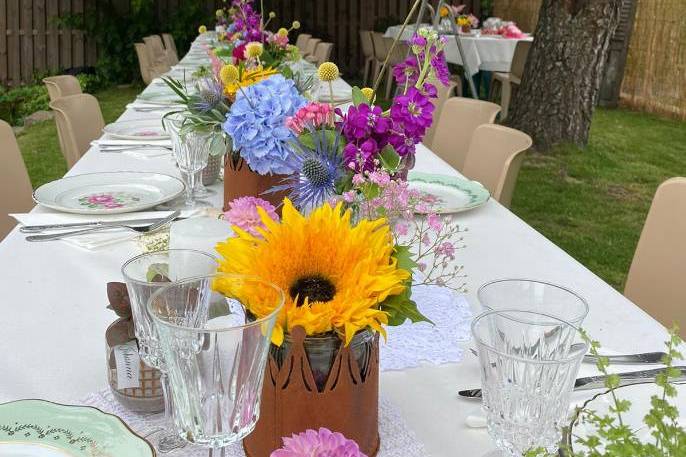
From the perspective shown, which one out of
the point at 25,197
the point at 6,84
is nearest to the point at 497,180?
the point at 25,197

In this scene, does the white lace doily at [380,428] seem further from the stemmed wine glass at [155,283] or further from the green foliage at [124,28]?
the green foliage at [124,28]

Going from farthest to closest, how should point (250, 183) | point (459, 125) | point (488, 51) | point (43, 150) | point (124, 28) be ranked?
point (124, 28)
point (488, 51)
point (43, 150)
point (459, 125)
point (250, 183)

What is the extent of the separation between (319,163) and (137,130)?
1658 mm

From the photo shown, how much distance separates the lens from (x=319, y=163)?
42.6 inches

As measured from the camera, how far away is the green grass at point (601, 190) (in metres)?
4.32

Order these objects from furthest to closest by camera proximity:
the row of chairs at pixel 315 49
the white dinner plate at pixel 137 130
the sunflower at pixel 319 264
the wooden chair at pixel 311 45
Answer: the wooden chair at pixel 311 45, the row of chairs at pixel 315 49, the white dinner plate at pixel 137 130, the sunflower at pixel 319 264

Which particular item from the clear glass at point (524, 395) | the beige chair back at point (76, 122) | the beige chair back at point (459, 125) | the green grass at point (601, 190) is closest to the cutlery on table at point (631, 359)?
the clear glass at point (524, 395)

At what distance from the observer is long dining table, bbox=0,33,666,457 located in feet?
3.25

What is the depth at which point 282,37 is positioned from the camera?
354 centimetres

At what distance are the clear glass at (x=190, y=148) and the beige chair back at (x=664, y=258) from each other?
3.17ft

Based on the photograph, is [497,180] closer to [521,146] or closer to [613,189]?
[521,146]

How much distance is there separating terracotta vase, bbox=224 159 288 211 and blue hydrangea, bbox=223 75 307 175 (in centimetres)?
12

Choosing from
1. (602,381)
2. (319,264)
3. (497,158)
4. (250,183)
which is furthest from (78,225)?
(497,158)

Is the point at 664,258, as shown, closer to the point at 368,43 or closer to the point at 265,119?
the point at 265,119
